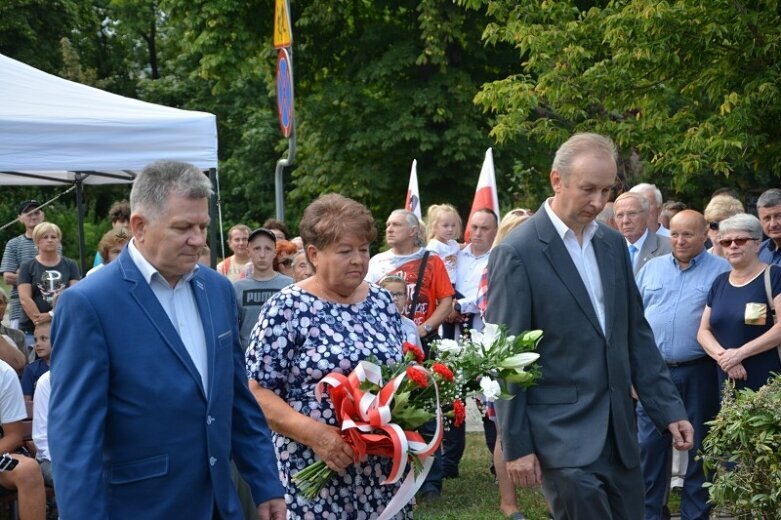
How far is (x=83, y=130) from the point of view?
27.3 feet

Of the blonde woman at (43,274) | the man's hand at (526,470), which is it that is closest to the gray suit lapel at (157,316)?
the man's hand at (526,470)

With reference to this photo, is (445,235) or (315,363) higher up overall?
(445,235)

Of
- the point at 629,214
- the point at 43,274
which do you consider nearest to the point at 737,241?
the point at 629,214

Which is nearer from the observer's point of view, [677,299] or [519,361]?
[519,361]

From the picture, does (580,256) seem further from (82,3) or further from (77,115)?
(82,3)

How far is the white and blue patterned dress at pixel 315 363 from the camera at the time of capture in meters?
4.67

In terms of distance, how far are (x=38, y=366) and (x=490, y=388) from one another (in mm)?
4964

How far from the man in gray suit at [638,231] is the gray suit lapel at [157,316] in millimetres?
5764

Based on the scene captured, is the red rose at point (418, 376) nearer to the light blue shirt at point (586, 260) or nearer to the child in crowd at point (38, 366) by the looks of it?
the light blue shirt at point (586, 260)

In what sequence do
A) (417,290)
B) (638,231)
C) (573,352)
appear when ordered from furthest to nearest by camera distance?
1. (417,290)
2. (638,231)
3. (573,352)

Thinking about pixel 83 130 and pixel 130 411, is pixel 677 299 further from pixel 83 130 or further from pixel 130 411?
pixel 130 411

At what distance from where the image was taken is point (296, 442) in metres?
4.77

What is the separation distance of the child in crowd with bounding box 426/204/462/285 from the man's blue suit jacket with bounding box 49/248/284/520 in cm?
686

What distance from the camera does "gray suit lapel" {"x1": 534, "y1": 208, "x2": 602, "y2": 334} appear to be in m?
5.02
